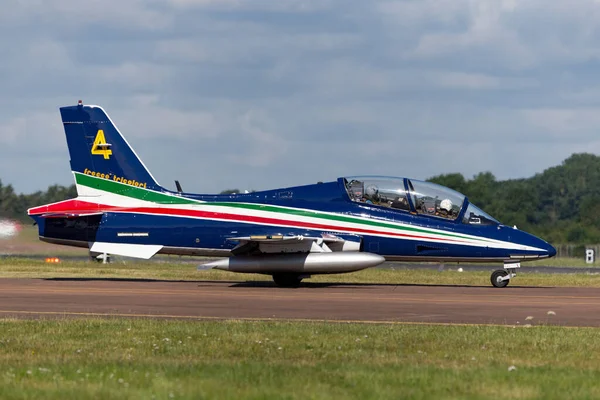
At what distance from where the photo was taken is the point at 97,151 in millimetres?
30531

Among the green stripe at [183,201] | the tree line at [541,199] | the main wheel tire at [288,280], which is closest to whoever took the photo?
the green stripe at [183,201]

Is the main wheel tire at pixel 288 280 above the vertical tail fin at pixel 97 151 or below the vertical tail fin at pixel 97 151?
below

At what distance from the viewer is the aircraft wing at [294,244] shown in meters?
28.2

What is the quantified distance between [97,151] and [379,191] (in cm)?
885

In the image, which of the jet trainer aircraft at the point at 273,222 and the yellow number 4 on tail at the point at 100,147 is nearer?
the jet trainer aircraft at the point at 273,222

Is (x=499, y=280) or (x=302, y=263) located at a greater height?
(x=302, y=263)

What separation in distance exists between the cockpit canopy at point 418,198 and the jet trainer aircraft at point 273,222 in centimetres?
3

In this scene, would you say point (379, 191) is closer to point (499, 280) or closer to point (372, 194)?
point (372, 194)

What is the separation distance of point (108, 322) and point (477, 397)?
8578 millimetres

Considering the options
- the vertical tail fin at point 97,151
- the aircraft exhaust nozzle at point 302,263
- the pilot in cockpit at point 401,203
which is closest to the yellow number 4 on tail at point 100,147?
the vertical tail fin at point 97,151

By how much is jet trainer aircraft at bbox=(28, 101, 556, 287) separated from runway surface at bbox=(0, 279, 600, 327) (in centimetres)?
99

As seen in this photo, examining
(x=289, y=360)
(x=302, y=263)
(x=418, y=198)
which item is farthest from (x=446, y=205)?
(x=289, y=360)

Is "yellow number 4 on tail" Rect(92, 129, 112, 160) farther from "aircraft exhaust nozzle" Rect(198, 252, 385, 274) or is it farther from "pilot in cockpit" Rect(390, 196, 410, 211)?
"pilot in cockpit" Rect(390, 196, 410, 211)

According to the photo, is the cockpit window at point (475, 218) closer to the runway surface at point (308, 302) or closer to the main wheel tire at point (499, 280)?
the main wheel tire at point (499, 280)
